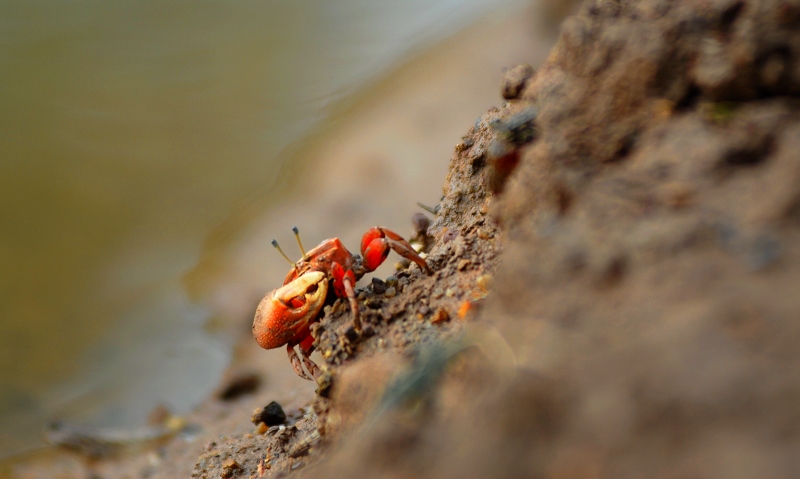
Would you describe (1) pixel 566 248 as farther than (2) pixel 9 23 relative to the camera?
No

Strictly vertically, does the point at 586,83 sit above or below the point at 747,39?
above

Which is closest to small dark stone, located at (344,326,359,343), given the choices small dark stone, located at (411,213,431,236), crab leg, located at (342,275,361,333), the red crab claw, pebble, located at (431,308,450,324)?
crab leg, located at (342,275,361,333)

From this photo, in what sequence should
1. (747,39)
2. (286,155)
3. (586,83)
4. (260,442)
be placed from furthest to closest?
(286,155) → (260,442) → (586,83) → (747,39)

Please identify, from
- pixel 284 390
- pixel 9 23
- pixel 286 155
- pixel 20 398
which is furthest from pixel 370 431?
pixel 9 23

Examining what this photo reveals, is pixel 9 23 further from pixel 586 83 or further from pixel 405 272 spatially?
pixel 586 83

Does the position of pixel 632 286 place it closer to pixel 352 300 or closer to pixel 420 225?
pixel 352 300

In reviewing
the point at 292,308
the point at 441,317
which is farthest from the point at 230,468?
the point at 441,317
